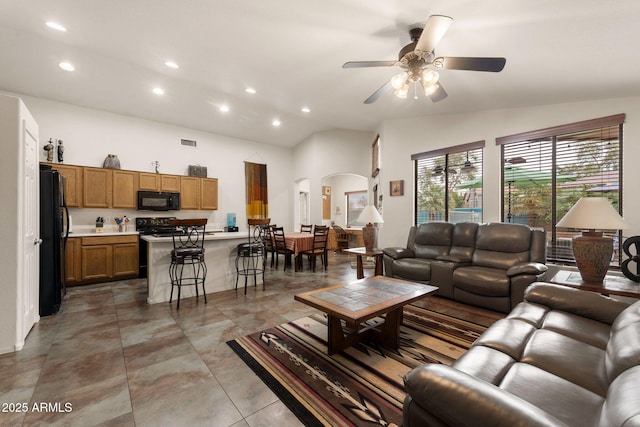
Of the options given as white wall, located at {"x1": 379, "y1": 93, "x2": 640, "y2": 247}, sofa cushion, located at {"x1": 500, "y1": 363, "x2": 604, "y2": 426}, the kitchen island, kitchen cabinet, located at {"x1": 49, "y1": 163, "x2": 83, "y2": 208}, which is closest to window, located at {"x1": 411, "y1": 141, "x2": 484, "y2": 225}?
white wall, located at {"x1": 379, "y1": 93, "x2": 640, "y2": 247}

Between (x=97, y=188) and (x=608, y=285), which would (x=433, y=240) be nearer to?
(x=608, y=285)

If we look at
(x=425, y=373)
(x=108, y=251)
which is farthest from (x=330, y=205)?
(x=425, y=373)

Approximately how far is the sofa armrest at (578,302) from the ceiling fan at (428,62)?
6.02 feet

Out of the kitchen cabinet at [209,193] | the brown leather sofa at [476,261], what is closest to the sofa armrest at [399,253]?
the brown leather sofa at [476,261]

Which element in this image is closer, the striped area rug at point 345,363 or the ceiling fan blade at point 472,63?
the striped area rug at point 345,363

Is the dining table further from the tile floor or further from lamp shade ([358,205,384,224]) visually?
the tile floor

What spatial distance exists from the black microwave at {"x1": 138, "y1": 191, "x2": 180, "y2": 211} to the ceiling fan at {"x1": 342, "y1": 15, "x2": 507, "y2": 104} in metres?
4.81

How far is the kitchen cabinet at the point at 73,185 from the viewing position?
15.1 ft

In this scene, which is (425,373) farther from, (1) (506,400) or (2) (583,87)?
(2) (583,87)

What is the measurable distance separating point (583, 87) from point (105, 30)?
18.1 feet

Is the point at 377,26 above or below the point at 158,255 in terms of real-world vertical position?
above

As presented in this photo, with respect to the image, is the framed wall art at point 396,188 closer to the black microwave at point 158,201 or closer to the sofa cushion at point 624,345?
the sofa cushion at point 624,345

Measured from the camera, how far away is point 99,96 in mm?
4676

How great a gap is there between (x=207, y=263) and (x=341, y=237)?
207 inches
